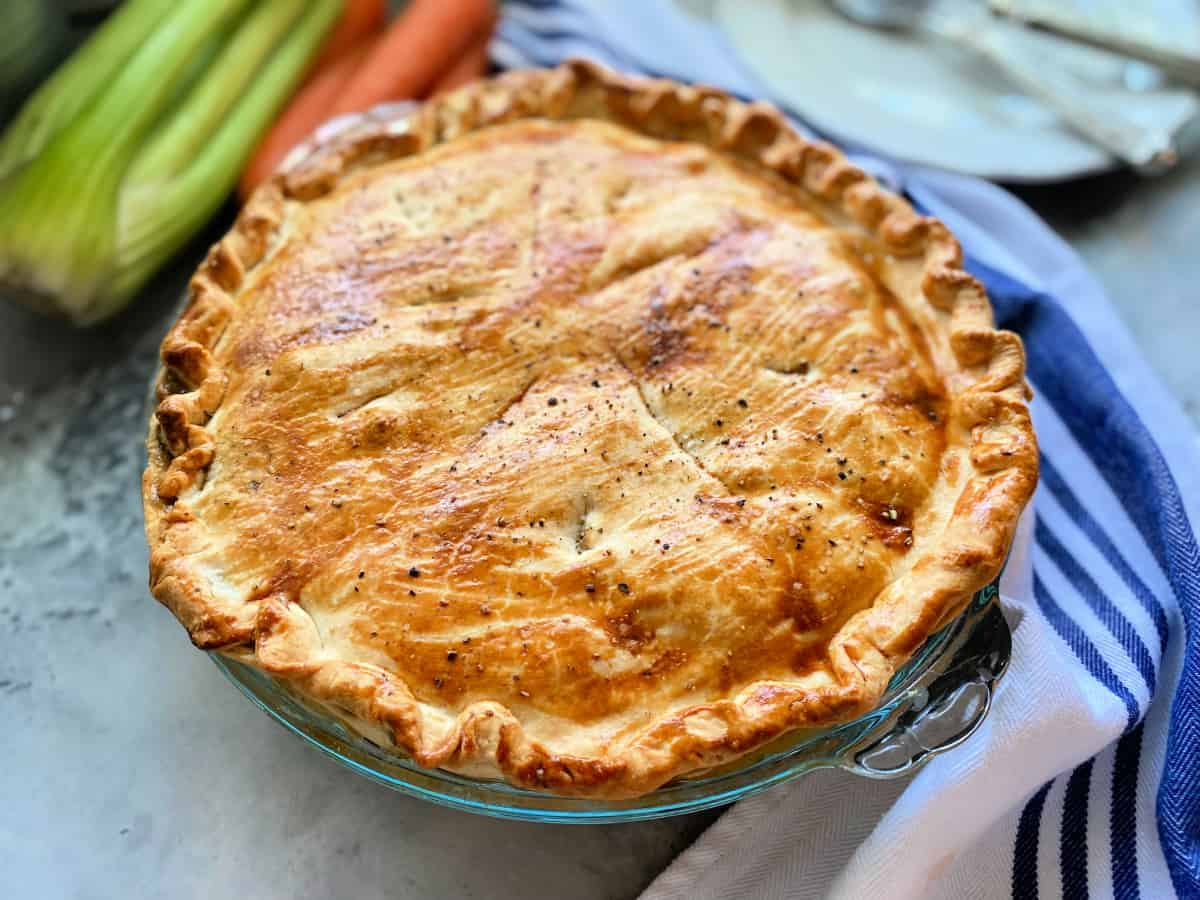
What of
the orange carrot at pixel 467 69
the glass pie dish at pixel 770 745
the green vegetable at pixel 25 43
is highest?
the green vegetable at pixel 25 43

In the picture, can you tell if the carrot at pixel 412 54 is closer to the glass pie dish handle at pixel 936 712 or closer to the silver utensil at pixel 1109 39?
the silver utensil at pixel 1109 39

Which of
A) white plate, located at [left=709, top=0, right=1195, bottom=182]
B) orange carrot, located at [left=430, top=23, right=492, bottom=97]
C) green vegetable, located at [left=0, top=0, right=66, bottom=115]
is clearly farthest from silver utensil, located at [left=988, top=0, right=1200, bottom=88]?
green vegetable, located at [left=0, top=0, right=66, bottom=115]

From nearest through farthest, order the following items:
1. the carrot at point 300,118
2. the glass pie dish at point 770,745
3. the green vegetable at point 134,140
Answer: the glass pie dish at point 770,745 < the green vegetable at point 134,140 < the carrot at point 300,118

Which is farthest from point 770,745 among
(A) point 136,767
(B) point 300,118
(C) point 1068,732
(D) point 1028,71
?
(D) point 1028,71

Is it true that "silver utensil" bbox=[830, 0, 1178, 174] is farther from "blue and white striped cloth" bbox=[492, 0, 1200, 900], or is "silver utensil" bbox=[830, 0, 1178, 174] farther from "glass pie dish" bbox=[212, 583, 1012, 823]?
"glass pie dish" bbox=[212, 583, 1012, 823]

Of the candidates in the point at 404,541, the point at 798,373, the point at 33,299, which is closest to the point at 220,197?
the point at 33,299

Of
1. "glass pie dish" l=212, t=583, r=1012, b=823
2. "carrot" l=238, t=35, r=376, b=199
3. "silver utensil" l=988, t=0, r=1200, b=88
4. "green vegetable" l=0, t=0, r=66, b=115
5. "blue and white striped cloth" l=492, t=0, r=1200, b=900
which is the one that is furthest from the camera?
"silver utensil" l=988, t=0, r=1200, b=88

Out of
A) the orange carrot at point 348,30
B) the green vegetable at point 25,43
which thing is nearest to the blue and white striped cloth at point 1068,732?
the orange carrot at point 348,30
